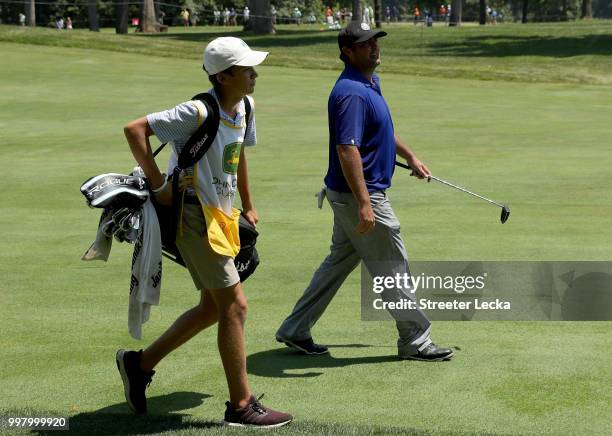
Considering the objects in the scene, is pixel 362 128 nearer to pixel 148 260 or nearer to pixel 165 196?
pixel 165 196

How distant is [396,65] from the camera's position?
3662cm

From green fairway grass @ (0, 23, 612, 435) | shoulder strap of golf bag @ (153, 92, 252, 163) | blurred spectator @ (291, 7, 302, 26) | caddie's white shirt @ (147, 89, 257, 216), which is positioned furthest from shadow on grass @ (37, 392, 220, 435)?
blurred spectator @ (291, 7, 302, 26)

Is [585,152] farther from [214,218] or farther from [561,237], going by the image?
[214,218]

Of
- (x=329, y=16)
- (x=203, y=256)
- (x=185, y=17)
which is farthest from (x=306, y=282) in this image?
(x=185, y=17)

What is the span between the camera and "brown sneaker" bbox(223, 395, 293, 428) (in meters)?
5.79

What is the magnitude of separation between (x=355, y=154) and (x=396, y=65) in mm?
30318

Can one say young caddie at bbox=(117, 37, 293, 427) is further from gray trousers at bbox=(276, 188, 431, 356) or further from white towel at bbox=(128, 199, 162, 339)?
gray trousers at bbox=(276, 188, 431, 356)

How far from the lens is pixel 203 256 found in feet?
19.2

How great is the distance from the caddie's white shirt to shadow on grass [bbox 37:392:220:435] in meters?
1.10

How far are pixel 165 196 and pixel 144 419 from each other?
3.89ft

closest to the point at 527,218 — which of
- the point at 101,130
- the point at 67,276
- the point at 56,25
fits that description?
the point at 67,276

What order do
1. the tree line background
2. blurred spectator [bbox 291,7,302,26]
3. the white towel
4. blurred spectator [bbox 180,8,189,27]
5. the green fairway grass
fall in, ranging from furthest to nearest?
1. blurred spectator [bbox 291,7,302,26]
2. blurred spectator [bbox 180,8,189,27]
3. the tree line background
4. the green fairway grass
5. the white towel

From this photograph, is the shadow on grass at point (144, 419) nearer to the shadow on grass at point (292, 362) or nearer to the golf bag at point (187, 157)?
the shadow on grass at point (292, 362)

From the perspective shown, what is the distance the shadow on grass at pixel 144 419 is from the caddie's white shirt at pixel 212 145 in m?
1.10
